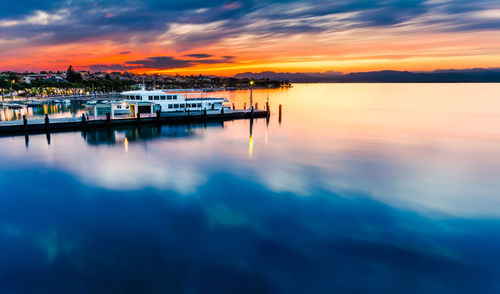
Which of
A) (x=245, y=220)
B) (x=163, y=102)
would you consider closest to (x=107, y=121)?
(x=163, y=102)

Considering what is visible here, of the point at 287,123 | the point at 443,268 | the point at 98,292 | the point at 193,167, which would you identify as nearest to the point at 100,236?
the point at 98,292

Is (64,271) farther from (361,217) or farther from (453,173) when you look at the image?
(453,173)

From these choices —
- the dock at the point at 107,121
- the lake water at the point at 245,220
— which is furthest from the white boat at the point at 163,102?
the lake water at the point at 245,220

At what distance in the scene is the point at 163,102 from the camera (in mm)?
48656

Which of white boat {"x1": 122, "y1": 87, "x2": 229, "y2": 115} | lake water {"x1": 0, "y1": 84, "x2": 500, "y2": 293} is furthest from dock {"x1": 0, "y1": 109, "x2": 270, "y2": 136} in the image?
lake water {"x1": 0, "y1": 84, "x2": 500, "y2": 293}

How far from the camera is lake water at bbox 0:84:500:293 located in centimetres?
1127

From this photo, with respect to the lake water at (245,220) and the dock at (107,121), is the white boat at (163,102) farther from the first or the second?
the lake water at (245,220)

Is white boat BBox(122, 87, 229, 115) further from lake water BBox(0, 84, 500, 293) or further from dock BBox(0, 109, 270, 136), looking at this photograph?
lake water BBox(0, 84, 500, 293)

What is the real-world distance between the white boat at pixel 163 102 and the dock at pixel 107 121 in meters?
1.56

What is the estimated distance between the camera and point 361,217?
1639 centimetres

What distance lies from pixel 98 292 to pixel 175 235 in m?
4.38

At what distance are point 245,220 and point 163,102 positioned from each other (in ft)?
122

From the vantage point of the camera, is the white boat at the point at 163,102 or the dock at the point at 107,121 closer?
the dock at the point at 107,121

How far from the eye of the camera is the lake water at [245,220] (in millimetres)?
11273
